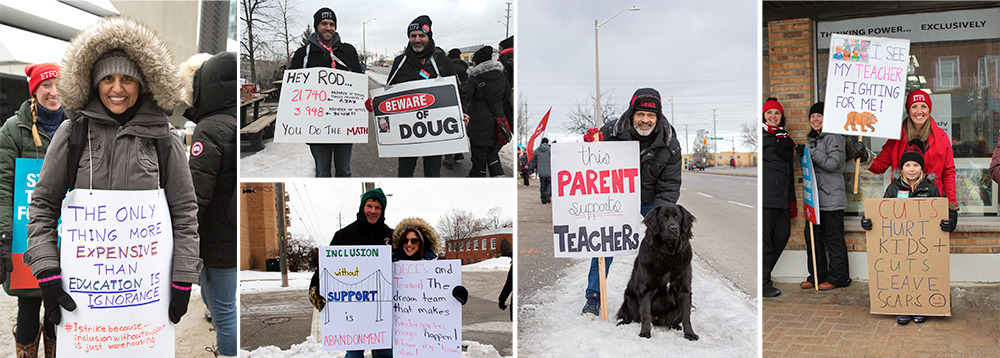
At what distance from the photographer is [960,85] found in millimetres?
5367

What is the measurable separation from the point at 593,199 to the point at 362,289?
1644 mm

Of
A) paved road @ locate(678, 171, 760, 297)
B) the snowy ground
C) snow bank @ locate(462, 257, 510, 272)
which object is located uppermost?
snow bank @ locate(462, 257, 510, 272)

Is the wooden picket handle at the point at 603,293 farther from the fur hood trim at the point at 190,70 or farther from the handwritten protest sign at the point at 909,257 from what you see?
the fur hood trim at the point at 190,70

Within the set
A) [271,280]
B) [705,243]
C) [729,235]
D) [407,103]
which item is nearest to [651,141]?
[407,103]

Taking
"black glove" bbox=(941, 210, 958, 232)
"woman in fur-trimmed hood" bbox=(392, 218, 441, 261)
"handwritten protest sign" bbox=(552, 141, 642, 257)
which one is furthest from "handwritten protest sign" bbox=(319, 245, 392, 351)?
"black glove" bbox=(941, 210, 958, 232)

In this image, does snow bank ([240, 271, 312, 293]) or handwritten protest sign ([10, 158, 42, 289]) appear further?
snow bank ([240, 271, 312, 293])

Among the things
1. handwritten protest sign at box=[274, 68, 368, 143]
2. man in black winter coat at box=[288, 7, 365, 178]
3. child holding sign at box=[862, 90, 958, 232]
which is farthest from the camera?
child holding sign at box=[862, 90, 958, 232]

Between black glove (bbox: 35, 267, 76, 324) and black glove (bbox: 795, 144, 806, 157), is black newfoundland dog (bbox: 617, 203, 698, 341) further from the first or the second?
black glove (bbox: 35, 267, 76, 324)

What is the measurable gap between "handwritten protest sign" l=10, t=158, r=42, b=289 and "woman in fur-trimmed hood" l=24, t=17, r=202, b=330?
737 mm

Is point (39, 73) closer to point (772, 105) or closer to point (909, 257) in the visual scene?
point (772, 105)

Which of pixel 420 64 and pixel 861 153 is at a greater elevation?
pixel 420 64

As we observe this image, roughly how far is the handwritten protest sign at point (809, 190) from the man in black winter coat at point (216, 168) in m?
4.64

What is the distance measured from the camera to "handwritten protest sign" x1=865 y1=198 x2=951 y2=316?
13.4 feet

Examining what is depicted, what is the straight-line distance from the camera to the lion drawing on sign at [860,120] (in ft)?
14.8
